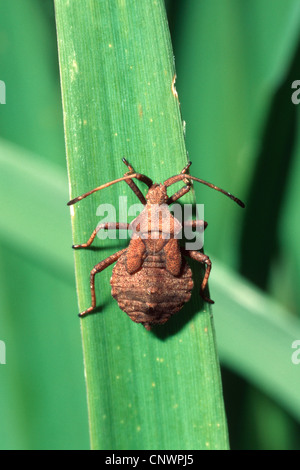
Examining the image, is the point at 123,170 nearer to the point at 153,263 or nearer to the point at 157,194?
the point at 157,194

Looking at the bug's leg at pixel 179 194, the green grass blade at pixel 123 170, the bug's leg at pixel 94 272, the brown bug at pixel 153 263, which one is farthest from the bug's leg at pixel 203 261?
the bug's leg at pixel 94 272

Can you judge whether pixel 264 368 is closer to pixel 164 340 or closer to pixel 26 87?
pixel 164 340

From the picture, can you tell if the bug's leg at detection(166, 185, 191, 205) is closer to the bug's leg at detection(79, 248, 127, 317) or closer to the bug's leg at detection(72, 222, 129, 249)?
the bug's leg at detection(72, 222, 129, 249)

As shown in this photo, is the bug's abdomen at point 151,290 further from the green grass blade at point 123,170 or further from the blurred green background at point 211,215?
the blurred green background at point 211,215

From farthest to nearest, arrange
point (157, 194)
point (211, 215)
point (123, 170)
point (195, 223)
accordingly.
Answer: point (211, 215)
point (195, 223)
point (157, 194)
point (123, 170)

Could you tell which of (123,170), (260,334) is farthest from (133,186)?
(260,334)

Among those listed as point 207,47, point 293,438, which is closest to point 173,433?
point 293,438

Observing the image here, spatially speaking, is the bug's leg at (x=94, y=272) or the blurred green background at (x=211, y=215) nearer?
the bug's leg at (x=94, y=272)

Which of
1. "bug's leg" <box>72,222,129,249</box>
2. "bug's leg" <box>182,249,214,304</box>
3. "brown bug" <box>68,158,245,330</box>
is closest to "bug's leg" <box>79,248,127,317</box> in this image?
"brown bug" <box>68,158,245,330</box>
